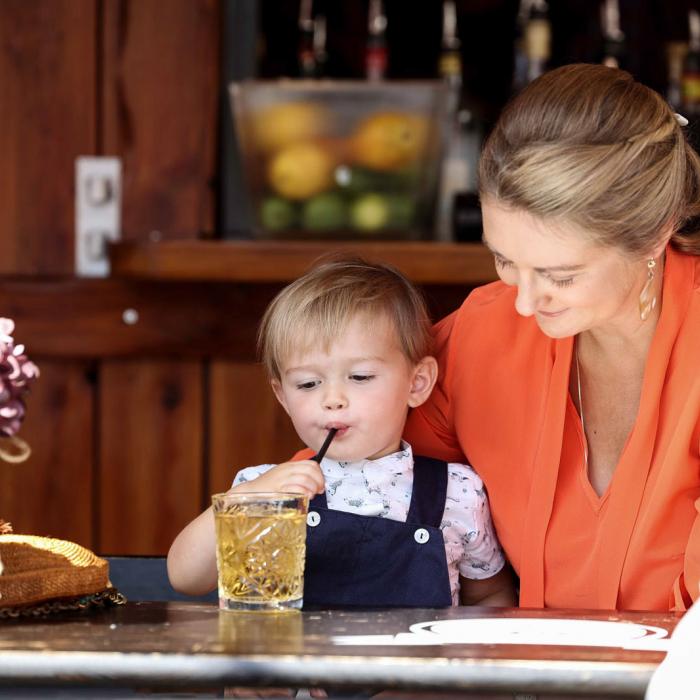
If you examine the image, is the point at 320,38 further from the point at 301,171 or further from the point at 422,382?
the point at 422,382

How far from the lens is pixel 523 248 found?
4.79 ft

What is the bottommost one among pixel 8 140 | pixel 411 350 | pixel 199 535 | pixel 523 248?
pixel 199 535

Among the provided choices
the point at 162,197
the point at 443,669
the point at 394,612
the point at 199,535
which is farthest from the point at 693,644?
the point at 162,197

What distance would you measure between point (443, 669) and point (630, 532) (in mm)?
646

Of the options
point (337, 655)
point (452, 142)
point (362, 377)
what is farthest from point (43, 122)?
point (337, 655)

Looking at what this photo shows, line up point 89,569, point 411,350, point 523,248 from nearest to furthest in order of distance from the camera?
point 89,569
point 523,248
point 411,350

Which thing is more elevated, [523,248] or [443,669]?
[523,248]

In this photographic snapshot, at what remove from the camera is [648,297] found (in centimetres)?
160

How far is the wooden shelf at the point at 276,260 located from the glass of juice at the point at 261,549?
1.31m

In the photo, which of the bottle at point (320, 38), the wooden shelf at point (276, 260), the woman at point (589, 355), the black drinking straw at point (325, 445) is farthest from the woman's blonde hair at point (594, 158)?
the bottle at point (320, 38)

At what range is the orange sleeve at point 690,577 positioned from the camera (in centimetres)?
146

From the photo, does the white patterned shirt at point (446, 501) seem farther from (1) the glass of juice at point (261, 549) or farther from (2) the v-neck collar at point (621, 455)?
(1) the glass of juice at point (261, 549)

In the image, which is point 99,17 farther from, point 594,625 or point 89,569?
point 594,625

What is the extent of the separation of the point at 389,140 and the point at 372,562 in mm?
1360
